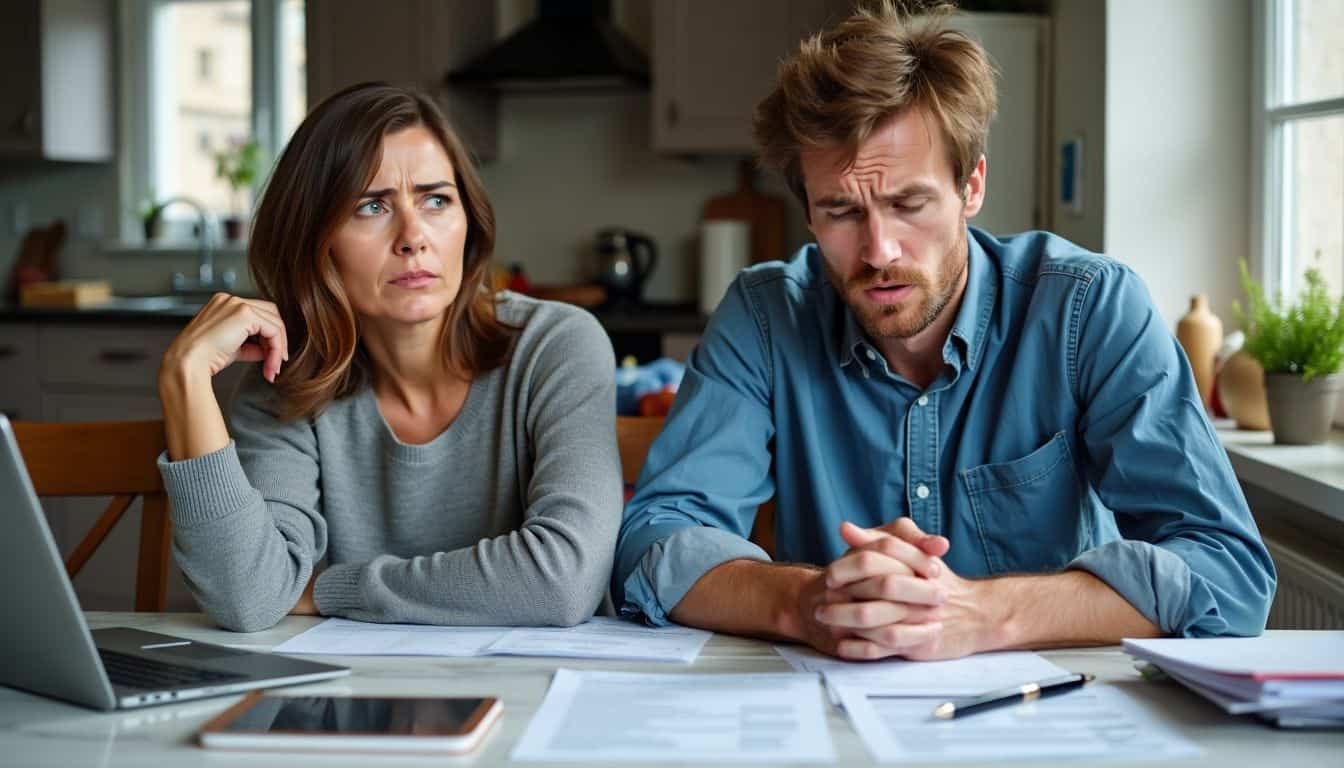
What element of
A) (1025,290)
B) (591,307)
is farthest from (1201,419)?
(591,307)

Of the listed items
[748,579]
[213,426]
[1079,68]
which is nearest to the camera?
[748,579]

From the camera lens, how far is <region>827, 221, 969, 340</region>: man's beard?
4.94 ft

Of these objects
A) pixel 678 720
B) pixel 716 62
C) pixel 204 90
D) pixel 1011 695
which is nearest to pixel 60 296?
pixel 204 90

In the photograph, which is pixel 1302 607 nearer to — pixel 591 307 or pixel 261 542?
pixel 261 542

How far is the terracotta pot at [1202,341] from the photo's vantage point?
8.39ft

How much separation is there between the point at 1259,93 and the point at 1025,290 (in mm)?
1450

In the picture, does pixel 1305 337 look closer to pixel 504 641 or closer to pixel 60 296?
pixel 504 641

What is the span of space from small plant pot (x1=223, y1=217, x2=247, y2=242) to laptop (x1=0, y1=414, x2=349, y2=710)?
4020mm

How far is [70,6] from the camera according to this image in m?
4.85

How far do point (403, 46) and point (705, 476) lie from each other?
3240 millimetres

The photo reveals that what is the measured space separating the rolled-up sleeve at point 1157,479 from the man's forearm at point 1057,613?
0.6 inches

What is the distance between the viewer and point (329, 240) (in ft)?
5.49

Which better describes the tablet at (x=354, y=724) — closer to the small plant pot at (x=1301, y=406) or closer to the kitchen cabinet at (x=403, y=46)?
the small plant pot at (x=1301, y=406)

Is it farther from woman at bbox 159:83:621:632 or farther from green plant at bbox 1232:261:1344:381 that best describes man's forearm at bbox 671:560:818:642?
green plant at bbox 1232:261:1344:381
